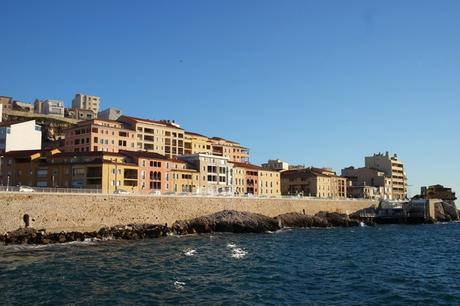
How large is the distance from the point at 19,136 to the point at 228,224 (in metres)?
54.7

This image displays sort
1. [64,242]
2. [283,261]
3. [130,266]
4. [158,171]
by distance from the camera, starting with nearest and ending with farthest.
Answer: [130,266], [283,261], [64,242], [158,171]

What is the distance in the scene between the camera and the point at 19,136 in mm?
110000

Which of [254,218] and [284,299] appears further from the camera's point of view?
[254,218]

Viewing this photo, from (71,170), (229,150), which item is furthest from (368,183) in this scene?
(71,170)

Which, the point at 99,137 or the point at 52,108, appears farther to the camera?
the point at 52,108

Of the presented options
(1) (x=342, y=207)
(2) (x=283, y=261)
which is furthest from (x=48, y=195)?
(1) (x=342, y=207)

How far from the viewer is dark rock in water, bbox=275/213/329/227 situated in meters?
99.6

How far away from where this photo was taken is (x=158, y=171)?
312 ft

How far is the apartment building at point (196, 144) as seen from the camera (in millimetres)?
136000

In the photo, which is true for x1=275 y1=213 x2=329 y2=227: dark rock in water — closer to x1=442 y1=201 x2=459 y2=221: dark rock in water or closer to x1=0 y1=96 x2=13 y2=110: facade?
x1=442 y1=201 x2=459 y2=221: dark rock in water

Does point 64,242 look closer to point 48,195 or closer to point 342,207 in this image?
point 48,195

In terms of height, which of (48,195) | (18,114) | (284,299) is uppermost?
(18,114)

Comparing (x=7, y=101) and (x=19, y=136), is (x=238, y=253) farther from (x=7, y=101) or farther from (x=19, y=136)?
(x=7, y=101)

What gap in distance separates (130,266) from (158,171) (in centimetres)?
5383
